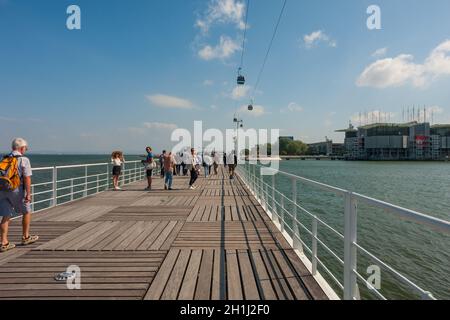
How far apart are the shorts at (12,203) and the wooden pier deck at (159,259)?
60cm

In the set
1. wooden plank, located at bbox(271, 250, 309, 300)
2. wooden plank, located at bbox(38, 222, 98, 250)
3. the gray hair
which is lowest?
wooden plank, located at bbox(271, 250, 309, 300)

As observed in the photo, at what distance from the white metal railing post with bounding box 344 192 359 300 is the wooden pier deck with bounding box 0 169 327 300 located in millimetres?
412

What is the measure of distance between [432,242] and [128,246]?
41.8 feet

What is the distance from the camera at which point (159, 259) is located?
3627 mm

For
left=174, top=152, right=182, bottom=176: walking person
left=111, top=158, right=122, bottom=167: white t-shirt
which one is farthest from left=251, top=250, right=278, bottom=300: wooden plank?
left=174, top=152, right=182, bottom=176: walking person

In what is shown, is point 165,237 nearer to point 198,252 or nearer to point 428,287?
point 198,252

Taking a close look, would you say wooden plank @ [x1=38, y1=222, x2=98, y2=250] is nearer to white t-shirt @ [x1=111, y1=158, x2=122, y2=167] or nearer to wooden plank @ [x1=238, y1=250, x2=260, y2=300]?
wooden plank @ [x1=238, y1=250, x2=260, y2=300]

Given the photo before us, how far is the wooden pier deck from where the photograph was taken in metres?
2.82

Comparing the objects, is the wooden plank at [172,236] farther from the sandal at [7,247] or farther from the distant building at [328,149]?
the distant building at [328,149]

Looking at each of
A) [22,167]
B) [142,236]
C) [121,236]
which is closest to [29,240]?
[22,167]

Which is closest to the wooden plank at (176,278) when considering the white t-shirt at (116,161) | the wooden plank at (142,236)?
the wooden plank at (142,236)

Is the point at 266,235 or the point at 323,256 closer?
the point at 266,235

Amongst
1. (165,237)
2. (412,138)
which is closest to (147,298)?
(165,237)

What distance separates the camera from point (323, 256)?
8516 millimetres
